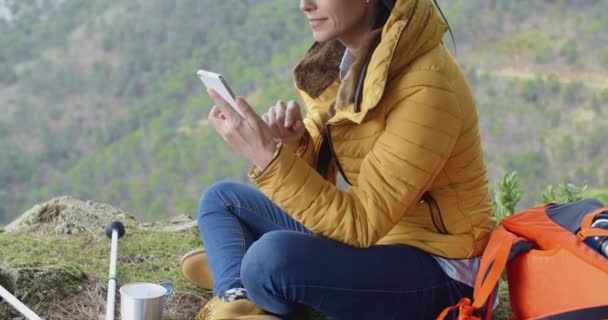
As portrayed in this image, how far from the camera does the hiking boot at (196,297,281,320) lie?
1485mm

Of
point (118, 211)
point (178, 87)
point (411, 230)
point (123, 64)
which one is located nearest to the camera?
point (411, 230)

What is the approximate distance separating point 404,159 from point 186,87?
286 inches

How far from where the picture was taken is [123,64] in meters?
9.47

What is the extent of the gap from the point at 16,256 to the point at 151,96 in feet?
21.5

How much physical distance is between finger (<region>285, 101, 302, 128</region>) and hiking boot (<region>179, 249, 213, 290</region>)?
45 centimetres

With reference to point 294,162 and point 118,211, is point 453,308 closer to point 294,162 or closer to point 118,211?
point 294,162

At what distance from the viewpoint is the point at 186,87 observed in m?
8.39

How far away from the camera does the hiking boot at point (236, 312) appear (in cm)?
149

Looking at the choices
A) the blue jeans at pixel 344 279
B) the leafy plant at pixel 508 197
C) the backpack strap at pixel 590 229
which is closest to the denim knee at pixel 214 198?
the blue jeans at pixel 344 279

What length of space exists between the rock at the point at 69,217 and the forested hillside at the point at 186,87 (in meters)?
4.02

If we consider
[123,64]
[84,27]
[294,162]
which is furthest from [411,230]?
[84,27]

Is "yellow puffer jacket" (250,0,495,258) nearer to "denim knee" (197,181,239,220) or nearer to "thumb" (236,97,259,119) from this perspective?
"thumb" (236,97,259,119)

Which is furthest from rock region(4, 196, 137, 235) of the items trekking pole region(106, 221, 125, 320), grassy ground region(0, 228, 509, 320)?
trekking pole region(106, 221, 125, 320)

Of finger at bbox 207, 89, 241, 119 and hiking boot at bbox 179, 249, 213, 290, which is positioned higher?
finger at bbox 207, 89, 241, 119
